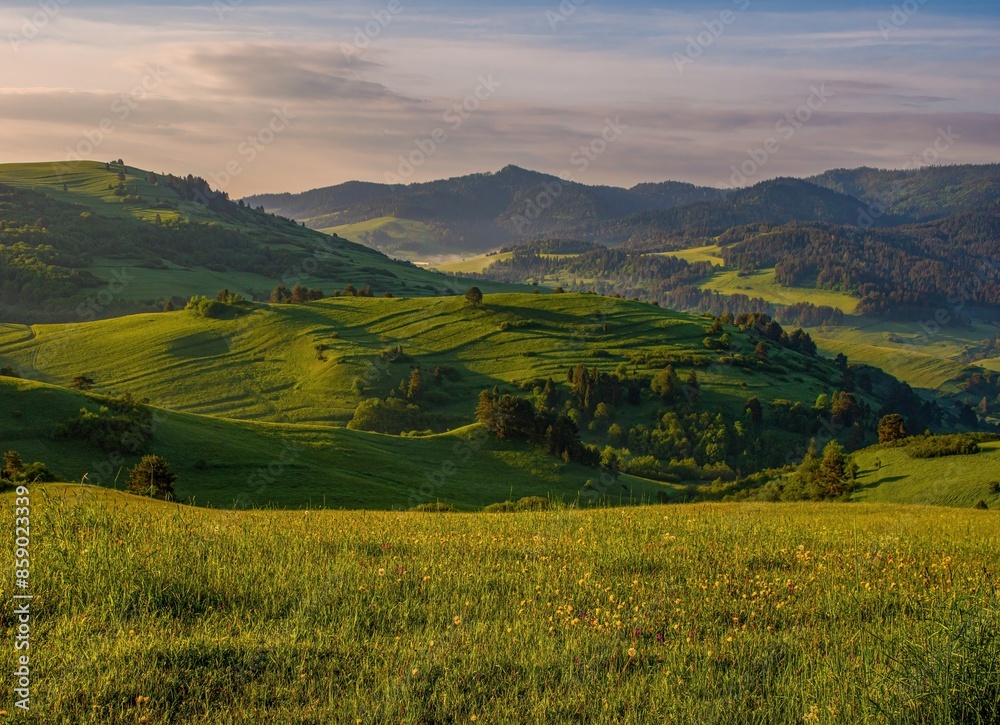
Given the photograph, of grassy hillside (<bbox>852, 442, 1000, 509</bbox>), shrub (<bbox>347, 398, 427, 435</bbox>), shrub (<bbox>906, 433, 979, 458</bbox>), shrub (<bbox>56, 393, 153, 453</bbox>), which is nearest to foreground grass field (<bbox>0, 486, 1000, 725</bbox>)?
grassy hillside (<bbox>852, 442, 1000, 509</bbox>)

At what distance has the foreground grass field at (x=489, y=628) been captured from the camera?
736 cm

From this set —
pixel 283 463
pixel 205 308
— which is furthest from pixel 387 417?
pixel 283 463

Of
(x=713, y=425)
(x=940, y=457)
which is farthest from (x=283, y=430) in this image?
(x=713, y=425)

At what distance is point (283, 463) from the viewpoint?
204 feet

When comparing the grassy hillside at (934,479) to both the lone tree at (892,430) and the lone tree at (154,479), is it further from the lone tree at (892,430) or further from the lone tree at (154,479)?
the lone tree at (154,479)

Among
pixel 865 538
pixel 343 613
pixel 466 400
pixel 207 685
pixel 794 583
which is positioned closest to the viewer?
pixel 207 685

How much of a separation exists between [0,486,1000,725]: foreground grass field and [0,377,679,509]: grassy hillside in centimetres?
2684

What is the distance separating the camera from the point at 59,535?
12.3 meters

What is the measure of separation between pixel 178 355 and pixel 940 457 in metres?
155

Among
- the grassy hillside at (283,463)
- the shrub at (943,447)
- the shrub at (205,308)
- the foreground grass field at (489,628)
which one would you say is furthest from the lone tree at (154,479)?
the shrub at (205,308)

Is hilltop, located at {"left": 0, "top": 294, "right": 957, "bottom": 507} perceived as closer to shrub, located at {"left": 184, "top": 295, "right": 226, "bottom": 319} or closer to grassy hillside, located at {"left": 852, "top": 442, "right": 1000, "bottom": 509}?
shrub, located at {"left": 184, "top": 295, "right": 226, "bottom": 319}

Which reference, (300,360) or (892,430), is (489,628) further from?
(300,360)

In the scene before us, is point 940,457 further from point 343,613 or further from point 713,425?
point 713,425

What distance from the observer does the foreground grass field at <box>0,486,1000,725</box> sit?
736 centimetres
